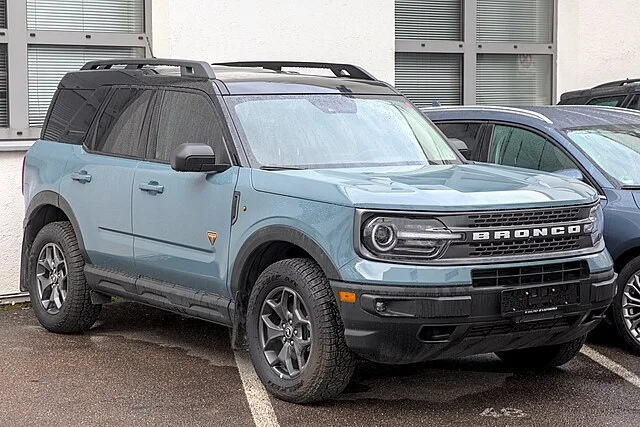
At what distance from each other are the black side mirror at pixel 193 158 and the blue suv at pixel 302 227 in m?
0.01

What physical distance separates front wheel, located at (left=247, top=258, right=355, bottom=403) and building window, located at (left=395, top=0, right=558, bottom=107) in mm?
6554

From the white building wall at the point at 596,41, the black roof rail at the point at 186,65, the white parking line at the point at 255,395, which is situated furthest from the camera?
the white building wall at the point at 596,41

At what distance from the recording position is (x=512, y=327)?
618cm

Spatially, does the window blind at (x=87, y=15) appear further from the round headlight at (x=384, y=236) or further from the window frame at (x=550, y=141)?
the round headlight at (x=384, y=236)

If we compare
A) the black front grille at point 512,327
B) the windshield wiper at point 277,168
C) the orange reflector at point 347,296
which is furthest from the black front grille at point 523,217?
the windshield wiper at point 277,168

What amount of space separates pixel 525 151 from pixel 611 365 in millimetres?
1796

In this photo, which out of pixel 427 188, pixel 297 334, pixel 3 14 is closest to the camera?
pixel 427 188

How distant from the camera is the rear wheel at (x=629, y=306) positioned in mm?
7648

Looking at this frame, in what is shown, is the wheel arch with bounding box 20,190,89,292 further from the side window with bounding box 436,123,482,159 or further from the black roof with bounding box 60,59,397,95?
the side window with bounding box 436,123,482,159

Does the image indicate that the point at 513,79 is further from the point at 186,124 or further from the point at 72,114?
the point at 186,124

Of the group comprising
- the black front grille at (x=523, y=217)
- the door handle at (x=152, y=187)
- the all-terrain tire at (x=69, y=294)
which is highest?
the door handle at (x=152, y=187)

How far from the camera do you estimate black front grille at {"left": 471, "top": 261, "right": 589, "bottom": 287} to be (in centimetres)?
608

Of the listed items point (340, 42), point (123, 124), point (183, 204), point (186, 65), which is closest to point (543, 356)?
point (183, 204)

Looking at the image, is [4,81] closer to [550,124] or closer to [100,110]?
[100,110]
